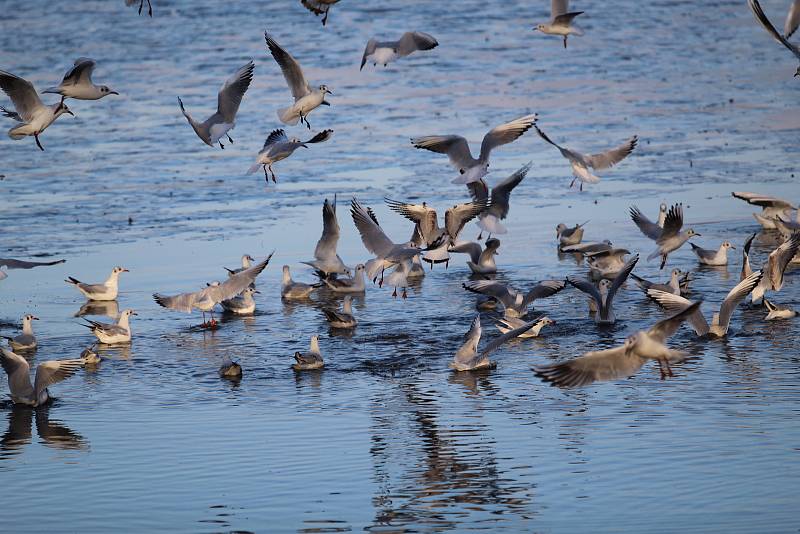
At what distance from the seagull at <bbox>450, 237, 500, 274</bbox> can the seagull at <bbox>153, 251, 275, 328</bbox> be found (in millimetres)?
2885

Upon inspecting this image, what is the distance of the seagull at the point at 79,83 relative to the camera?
13.9 metres

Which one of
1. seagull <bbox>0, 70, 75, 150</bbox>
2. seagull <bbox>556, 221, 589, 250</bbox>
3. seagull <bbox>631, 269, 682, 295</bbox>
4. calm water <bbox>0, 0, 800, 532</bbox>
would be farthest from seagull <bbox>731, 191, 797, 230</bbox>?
seagull <bbox>0, 70, 75, 150</bbox>

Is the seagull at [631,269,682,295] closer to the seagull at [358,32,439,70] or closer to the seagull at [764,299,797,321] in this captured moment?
the seagull at [764,299,797,321]

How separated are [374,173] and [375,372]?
847cm

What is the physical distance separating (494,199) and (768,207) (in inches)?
150

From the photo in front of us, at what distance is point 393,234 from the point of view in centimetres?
1794

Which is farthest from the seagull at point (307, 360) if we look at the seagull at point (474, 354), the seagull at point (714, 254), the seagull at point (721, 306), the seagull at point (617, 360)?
the seagull at point (714, 254)

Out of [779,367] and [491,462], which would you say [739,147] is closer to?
[779,367]

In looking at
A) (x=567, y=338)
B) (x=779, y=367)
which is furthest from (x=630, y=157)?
(x=779, y=367)

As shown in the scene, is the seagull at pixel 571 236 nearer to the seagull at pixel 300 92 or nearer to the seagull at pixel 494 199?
the seagull at pixel 494 199

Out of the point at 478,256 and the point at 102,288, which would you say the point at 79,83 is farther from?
the point at 478,256

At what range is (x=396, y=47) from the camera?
15.4m

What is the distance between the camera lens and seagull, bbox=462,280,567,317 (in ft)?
48.2

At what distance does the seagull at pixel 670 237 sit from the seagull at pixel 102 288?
6.17 m
